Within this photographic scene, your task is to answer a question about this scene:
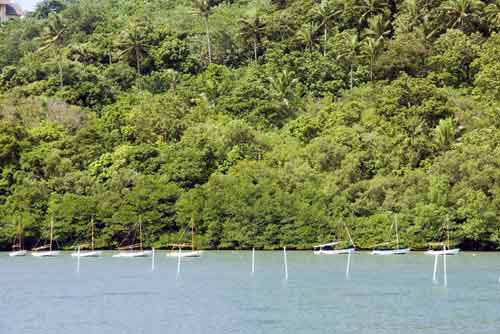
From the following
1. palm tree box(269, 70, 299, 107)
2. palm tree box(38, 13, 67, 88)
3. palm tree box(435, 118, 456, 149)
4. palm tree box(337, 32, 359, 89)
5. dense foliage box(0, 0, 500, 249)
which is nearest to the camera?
dense foliage box(0, 0, 500, 249)

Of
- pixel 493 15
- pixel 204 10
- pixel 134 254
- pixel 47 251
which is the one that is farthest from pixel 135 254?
pixel 493 15

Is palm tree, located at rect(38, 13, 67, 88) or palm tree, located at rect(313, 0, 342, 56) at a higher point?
palm tree, located at rect(313, 0, 342, 56)

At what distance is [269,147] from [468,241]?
20985mm

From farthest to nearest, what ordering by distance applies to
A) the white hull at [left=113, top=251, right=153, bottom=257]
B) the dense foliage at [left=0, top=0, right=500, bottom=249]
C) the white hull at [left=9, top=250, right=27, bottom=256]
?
1. the white hull at [left=9, top=250, right=27, bottom=256]
2. the white hull at [left=113, top=251, right=153, bottom=257]
3. the dense foliage at [left=0, top=0, right=500, bottom=249]

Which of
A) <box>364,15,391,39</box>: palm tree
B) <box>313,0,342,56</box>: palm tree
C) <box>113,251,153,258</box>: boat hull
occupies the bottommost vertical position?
<box>113,251,153,258</box>: boat hull

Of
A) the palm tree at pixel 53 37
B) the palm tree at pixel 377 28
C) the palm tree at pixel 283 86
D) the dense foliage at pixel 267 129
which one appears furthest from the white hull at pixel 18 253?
the palm tree at pixel 377 28

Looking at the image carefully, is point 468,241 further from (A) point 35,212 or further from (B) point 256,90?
(A) point 35,212

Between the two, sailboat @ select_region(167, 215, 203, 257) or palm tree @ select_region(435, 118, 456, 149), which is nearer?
sailboat @ select_region(167, 215, 203, 257)

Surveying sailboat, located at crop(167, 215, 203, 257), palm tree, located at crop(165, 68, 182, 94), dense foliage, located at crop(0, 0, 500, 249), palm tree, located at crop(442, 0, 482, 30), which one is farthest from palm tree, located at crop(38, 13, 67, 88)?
palm tree, located at crop(442, 0, 482, 30)

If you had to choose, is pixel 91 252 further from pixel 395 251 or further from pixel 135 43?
pixel 135 43

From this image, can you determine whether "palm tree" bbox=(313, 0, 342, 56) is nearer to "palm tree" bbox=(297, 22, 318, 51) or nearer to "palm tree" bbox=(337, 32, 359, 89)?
"palm tree" bbox=(297, 22, 318, 51)

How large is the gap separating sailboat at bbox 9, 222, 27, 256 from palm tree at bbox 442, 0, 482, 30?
157 ft

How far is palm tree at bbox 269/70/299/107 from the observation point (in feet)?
357

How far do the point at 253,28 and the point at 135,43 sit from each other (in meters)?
12.5
